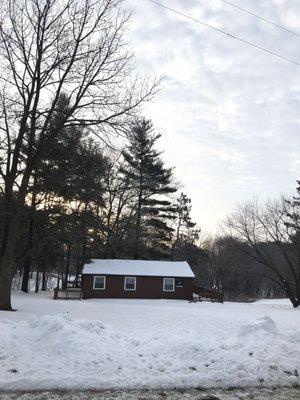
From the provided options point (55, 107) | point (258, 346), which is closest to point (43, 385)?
point (258, 346)

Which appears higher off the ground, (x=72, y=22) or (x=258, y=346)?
(x=72, y=22)

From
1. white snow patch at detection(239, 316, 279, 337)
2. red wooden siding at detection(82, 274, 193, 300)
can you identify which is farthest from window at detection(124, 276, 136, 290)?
A: white snow patch at detection(239, 316, 279, 337)

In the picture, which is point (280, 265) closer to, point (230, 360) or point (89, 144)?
point (89, 144)

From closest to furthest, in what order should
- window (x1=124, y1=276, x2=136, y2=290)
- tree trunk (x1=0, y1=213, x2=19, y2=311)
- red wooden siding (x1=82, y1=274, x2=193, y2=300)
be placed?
tree trunk (x1=0, y1=213, x2=19, y2=311) → red wooden siding (x1=82, y1=274, x2=193, y2=300) → window (x1=124, y1=276, x2=136, y2=290)

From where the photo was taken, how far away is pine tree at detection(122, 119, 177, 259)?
5491 cm

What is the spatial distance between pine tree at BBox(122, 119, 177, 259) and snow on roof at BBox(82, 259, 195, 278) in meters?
6.61

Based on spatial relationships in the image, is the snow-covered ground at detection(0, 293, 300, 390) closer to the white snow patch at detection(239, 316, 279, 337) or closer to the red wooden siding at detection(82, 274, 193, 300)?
the white snow patch at detection(239, 316, 279, 337)

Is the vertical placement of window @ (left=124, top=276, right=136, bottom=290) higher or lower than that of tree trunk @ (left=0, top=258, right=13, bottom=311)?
higher

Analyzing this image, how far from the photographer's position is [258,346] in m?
11.2

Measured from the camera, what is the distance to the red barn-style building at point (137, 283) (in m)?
45.5

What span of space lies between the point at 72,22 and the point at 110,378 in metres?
20.5

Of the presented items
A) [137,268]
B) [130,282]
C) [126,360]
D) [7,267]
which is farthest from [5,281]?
[137,268]

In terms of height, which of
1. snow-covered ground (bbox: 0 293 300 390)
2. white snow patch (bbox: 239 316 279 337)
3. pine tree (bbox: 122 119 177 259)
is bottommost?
snow-covered ground (bbox: 0 293 300 390)

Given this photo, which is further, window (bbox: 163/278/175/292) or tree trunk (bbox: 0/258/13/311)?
window (bbox: 163/278/175/292)
